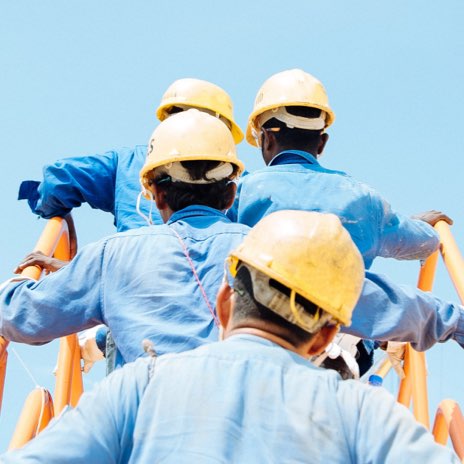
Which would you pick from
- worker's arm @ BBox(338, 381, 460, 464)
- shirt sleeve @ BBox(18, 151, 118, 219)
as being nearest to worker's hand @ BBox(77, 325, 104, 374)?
shirt sleeve @ BBox(18, 151, 118, 219)

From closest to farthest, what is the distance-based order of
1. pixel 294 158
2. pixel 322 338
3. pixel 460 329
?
pixel 322 338
pixel 460 329
pixel 294 158

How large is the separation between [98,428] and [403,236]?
9.98 feet

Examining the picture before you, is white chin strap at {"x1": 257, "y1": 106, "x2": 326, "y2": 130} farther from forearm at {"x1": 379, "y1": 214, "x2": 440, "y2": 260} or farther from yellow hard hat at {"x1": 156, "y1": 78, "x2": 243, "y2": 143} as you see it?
yellow hard hat at {"x1": 156, "y1": 78, "x2": 243, "y2": 143}

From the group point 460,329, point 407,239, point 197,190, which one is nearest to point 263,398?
point 197,190

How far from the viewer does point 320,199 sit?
5043mm

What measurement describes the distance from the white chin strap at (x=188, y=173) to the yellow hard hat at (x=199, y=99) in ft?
6.17

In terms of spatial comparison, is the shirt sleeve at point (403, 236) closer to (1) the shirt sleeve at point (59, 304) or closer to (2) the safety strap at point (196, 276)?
(2) the safety strap at point (196, 276)

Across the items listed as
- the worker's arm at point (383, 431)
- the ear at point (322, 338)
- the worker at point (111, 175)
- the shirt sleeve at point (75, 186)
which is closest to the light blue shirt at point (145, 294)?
the ear at point (322, 338)

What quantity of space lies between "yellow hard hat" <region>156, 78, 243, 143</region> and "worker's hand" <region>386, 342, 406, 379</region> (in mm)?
1537

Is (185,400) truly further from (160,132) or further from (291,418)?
(160,132)

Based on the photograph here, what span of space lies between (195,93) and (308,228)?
3562 mm

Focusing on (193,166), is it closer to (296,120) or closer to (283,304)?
(296,120)

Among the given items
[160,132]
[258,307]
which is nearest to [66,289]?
[160,132]

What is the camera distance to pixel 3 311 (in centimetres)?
413
